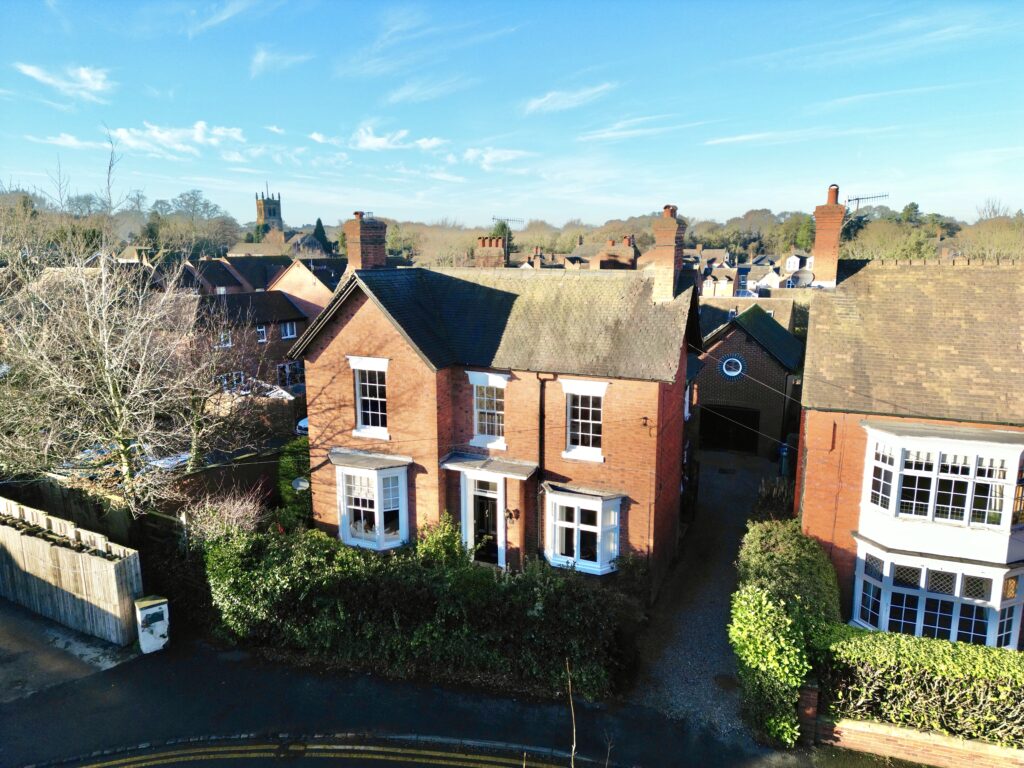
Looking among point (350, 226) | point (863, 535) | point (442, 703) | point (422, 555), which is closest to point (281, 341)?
point (350, 226)

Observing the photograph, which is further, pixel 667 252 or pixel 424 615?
pixel 667 252

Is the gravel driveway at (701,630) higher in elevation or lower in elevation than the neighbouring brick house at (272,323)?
lower

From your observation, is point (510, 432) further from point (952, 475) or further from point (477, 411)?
point (952, 475)

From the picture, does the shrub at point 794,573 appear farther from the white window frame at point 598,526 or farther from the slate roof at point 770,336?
the slate roof at point 770,336

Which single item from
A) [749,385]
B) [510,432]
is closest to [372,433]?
[510,432]

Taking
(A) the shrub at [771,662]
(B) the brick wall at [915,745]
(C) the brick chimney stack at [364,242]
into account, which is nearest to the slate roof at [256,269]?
(C) the brick chimney stack at [364,242]

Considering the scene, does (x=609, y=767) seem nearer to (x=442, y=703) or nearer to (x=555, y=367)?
(x=442, y=703)

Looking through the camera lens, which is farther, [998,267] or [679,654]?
[998,267]
